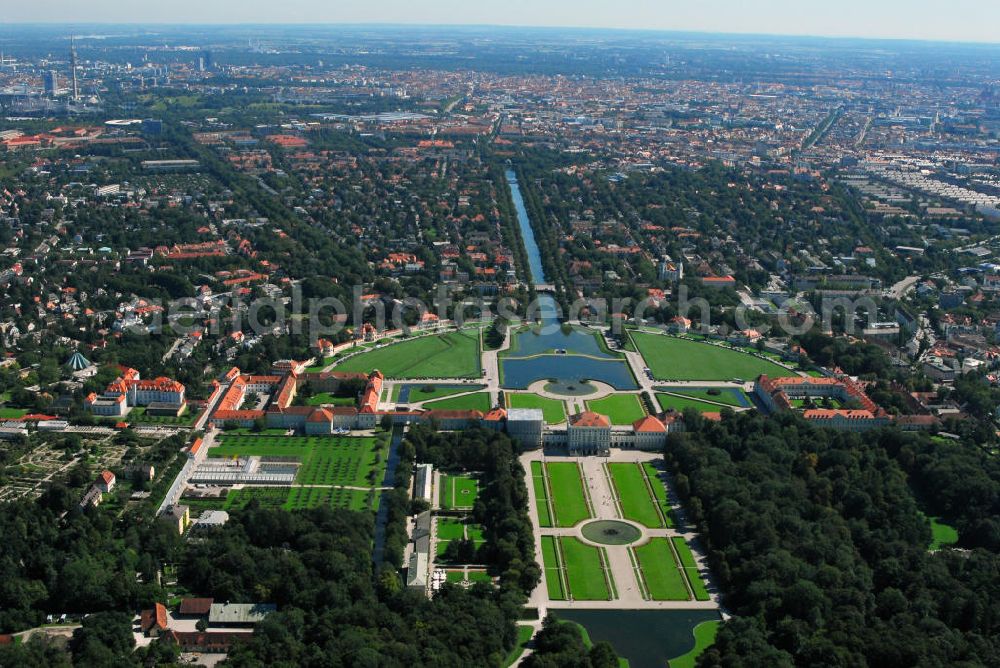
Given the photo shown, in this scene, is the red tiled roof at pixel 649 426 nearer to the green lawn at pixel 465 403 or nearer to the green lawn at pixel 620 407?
the green lawn at pixel 620 407

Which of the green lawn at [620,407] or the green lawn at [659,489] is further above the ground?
the green lawn at [659,489]

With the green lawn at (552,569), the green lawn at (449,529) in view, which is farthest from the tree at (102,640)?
the green lawn at (552,569)

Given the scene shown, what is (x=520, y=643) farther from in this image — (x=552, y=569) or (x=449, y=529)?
(x=449, y=529)

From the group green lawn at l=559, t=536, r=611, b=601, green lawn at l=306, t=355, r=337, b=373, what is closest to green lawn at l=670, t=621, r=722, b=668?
green lawn at l=559, t=536, r=611, b=601

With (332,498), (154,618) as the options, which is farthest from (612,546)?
(154,618)

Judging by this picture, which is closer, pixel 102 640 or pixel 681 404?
pixel 102 640

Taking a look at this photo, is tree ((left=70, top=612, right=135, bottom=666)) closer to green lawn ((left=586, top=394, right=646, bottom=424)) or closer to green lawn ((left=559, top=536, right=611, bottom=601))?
green lawn ((left=559, top=536, right=611, bottom=601))

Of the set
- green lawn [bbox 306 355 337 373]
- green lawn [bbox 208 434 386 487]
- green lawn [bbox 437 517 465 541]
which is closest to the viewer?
green lawn [bbox 437 517 465 541]
